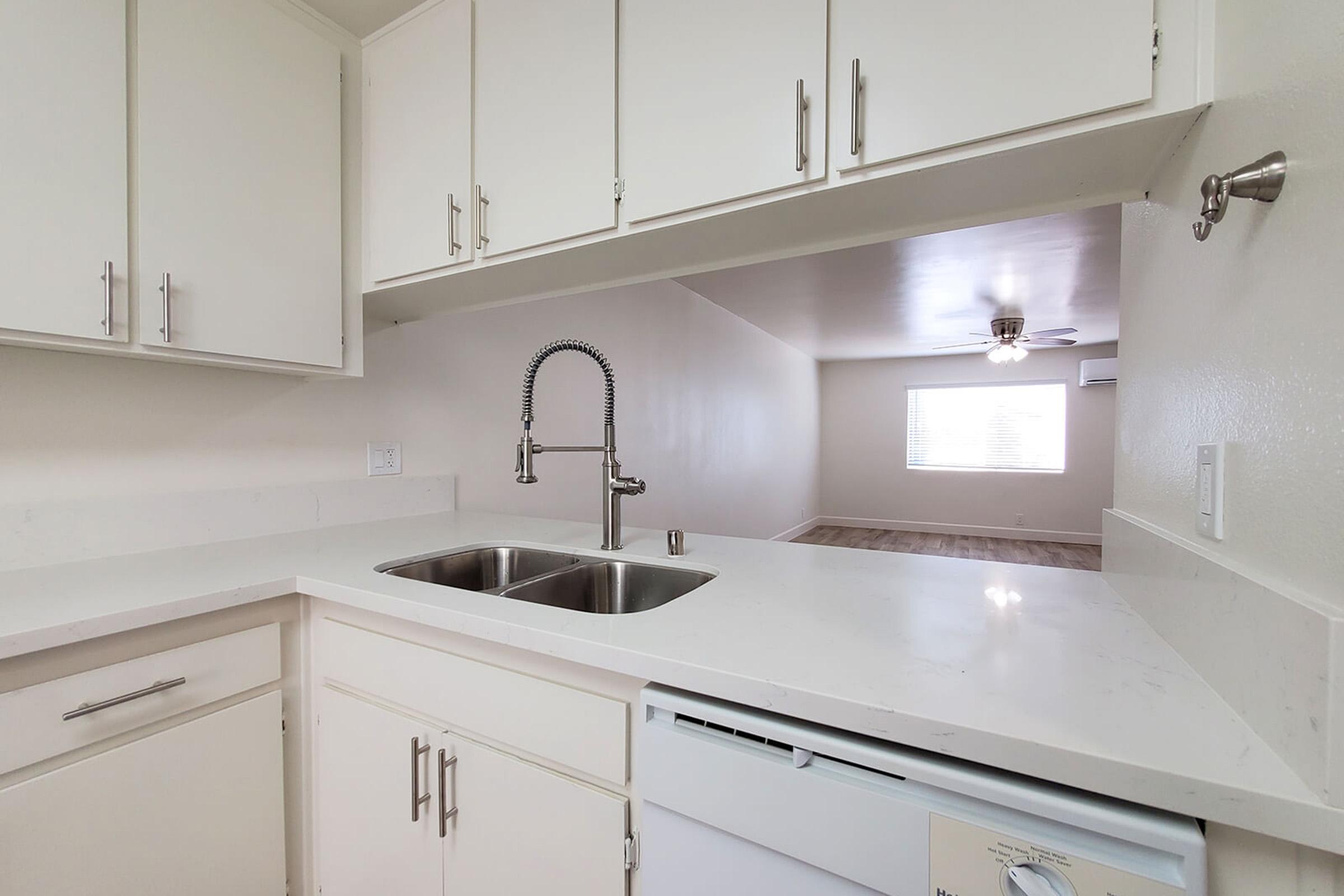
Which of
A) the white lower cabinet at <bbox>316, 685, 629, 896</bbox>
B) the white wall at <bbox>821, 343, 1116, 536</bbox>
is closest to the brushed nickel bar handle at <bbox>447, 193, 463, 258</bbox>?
the white lower cabinet at <bbox>316, 685, 629, 896</bbox>

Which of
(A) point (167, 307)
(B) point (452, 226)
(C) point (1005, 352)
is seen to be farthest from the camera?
(C) point (1005, 352)

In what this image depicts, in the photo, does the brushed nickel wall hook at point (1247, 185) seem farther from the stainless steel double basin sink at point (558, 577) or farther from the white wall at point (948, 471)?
the white wall at point (948, 471)

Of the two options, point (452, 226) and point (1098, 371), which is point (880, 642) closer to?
point (452, 226)

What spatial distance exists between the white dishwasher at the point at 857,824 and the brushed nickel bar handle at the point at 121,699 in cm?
92

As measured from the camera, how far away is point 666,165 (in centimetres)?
103

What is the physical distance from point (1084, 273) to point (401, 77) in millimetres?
4015

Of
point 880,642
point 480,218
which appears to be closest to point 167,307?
point 480,218

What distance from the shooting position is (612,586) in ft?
4.25

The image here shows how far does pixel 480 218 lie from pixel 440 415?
36.5 inches

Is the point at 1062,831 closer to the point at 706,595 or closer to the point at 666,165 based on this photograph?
the point at 706,595

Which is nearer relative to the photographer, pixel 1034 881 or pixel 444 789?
pixel 1034 881

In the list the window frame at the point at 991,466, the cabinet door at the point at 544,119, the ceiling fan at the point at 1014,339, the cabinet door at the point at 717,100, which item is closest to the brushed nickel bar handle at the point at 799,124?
the cabinet door at the point at 717,100

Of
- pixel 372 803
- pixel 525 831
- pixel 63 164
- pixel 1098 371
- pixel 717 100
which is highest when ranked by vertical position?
pixel 1098 371

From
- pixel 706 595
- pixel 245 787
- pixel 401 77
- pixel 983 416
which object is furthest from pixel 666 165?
pixel 983 416
